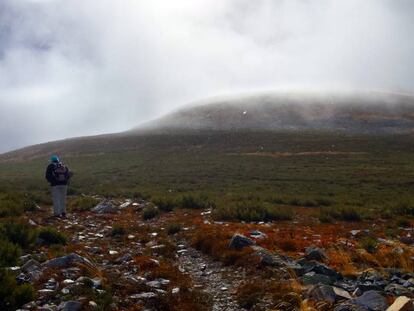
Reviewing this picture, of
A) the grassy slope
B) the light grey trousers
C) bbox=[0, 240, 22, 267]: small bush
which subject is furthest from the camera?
the grassy slope

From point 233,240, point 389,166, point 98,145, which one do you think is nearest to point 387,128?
point 389,166

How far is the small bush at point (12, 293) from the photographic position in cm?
726

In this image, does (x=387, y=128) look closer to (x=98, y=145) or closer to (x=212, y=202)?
(x=98, y=145)

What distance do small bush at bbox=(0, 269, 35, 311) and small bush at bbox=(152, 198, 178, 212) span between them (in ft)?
48.6

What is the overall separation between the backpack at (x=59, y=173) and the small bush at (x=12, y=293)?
10.5 m

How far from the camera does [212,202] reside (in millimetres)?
23984

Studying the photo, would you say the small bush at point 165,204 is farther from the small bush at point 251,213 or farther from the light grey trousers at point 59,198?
the light grey trousers at point 59,198

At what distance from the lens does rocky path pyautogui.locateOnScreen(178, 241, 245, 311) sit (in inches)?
329

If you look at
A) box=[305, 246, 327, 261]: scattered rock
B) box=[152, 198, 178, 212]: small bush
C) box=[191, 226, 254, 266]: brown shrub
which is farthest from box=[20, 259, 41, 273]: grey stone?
box=[152, 198, 178, 212]: small bush

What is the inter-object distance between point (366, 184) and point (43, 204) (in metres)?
28.3

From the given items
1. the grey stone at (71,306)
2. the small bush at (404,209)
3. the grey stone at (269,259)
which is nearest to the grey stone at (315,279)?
the grey stone at (269,259)

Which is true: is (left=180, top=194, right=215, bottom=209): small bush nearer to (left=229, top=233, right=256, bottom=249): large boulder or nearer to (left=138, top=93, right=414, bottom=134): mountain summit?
(left=229, top=233, right=256, bottom=249): large boulder

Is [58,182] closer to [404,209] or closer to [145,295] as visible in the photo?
[145,295]

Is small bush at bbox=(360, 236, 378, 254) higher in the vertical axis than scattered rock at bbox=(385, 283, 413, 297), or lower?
lower
